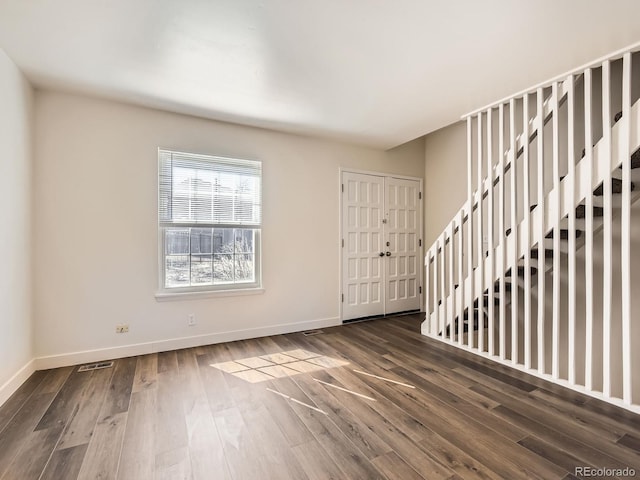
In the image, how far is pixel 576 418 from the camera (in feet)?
6.55

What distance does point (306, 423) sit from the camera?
1970 millimetres

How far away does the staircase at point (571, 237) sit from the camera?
2.20 meters

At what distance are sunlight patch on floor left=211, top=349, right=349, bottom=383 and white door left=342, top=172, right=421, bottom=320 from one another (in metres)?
1.33

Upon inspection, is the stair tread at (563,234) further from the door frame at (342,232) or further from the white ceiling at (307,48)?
the door frame at (342,232)

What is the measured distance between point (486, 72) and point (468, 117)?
0.94 metres

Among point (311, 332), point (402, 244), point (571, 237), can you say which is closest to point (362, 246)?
point (402, 244)

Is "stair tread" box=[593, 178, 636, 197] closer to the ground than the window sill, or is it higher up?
higher up

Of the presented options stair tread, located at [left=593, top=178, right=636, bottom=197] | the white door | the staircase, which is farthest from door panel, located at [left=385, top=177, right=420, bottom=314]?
stair tread, located at [left=593, top=178, right=636, bottom=197]

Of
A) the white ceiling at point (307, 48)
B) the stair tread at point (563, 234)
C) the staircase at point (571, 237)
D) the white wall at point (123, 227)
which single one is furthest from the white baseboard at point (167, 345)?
the stair tread at point (563, 234)

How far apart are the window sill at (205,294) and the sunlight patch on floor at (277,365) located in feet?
2.67

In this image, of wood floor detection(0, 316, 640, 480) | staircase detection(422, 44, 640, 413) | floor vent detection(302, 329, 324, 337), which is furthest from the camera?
floor vent detection(302, 329, 324, 337)

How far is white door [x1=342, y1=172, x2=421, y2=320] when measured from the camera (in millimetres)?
4359

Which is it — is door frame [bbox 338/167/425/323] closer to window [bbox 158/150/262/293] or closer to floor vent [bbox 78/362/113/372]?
window [bbox 158/150/262/293]

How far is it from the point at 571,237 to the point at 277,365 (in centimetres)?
281
